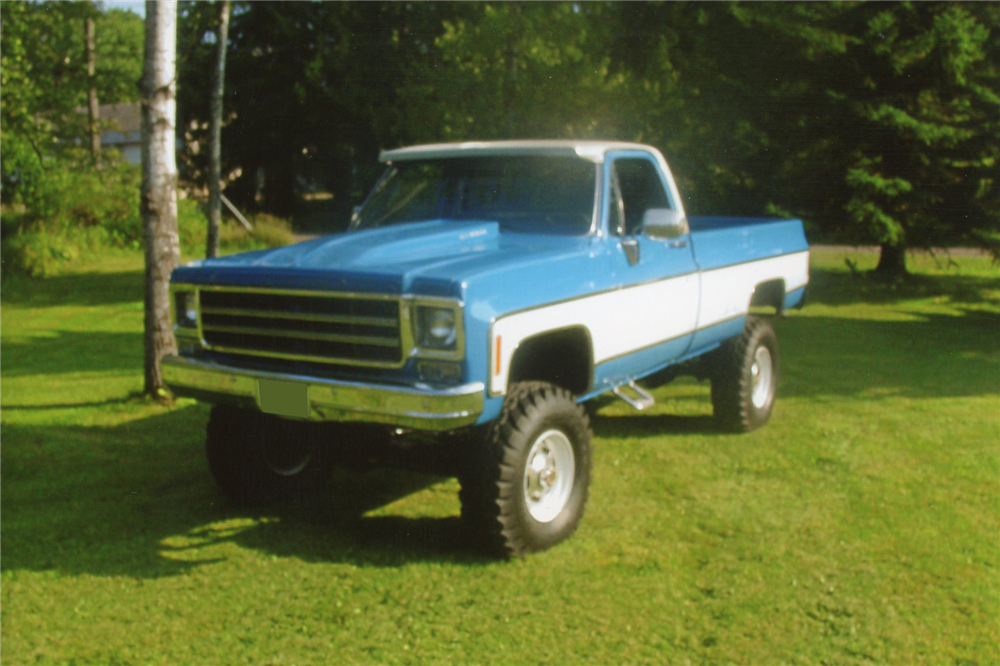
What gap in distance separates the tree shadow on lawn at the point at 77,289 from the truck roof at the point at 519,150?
10.4 meters

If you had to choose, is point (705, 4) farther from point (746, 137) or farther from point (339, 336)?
point (339, 336)

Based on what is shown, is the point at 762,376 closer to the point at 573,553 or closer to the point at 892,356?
the point at 573,553

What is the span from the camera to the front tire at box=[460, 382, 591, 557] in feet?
15.2

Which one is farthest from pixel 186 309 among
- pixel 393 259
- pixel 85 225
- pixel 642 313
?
pixel 85 225

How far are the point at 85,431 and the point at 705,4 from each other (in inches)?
535

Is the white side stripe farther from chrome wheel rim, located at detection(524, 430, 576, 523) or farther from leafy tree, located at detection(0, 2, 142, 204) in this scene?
leafy tree, located at detection(0, 2, 142, 204)

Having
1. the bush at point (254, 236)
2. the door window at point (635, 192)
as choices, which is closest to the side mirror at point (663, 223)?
the door window at point (635, 192)

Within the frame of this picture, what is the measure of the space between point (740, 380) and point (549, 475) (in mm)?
2441

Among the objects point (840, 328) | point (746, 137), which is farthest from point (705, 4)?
point (840, 328)

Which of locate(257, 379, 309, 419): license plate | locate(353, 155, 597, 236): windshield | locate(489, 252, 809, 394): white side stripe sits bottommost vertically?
locate(257, 379, 309, 419): license plate

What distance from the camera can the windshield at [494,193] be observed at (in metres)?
5.58

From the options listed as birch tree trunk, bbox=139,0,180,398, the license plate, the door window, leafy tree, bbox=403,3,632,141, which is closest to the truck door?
the door window

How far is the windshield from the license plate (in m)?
1.71

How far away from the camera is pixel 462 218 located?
5.86m
